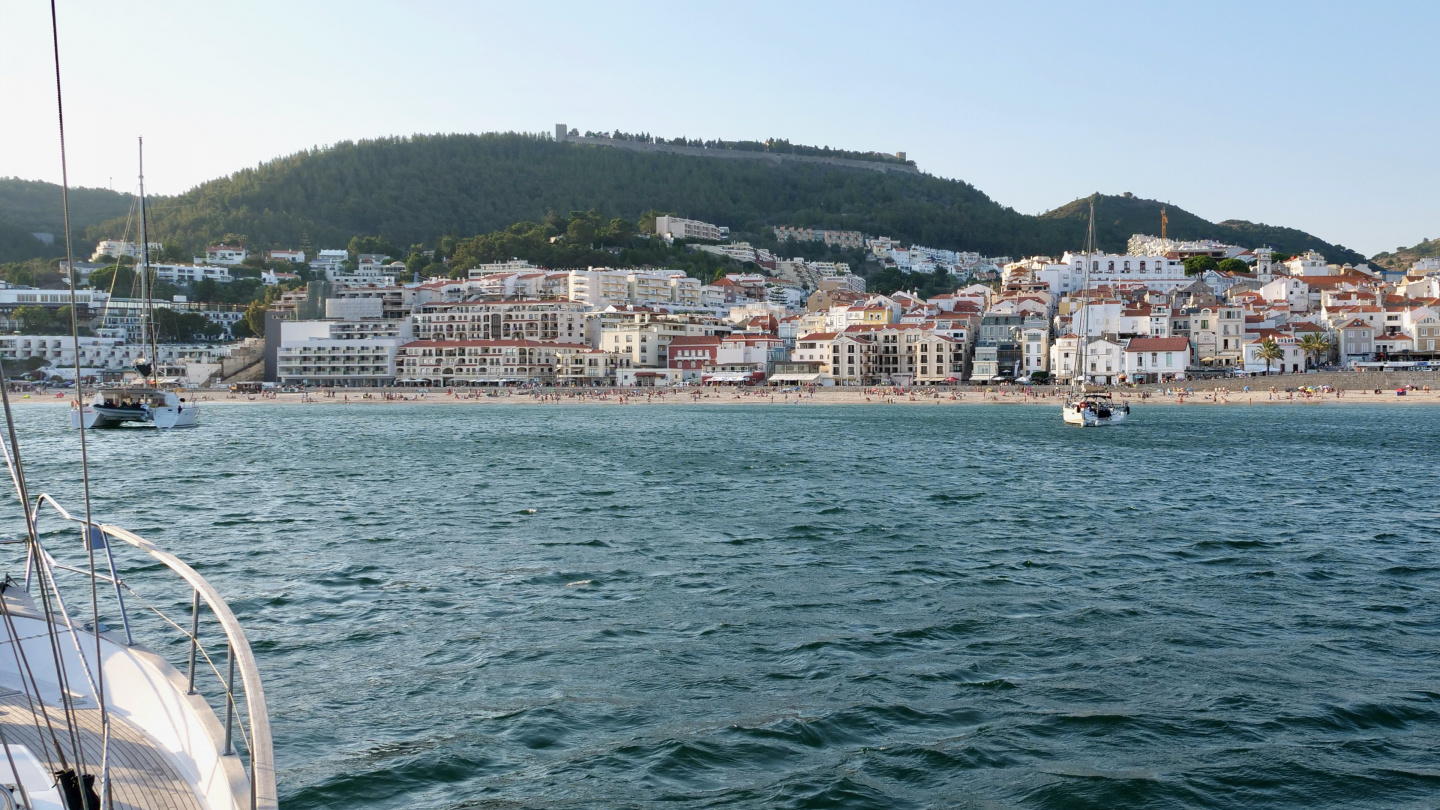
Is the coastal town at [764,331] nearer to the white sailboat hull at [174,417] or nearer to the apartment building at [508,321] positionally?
the apartment building at [508,321]

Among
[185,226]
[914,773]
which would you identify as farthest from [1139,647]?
[185,226]

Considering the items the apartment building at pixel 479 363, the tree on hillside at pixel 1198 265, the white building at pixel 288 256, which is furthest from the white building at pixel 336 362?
the tree on hillside at pixel 1198 265

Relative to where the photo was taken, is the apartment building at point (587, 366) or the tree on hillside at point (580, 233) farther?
the tree on hillside at point (580, 233)

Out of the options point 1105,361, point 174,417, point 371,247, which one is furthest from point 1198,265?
point 371,247

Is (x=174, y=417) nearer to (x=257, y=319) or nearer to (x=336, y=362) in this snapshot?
(x=336, y=362)

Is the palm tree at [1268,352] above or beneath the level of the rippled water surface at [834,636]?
above

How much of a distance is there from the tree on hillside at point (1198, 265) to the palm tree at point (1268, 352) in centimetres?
2891

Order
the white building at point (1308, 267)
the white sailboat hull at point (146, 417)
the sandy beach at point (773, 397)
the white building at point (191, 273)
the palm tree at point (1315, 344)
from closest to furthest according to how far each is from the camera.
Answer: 1. the white sailboat hull at point (146, 417)
2. the sandy beach at point (773, 397)
3. the palm tree at point (1315, 344)
4. the white building at point (1308, 267)
5. the white building at point (191, 273)

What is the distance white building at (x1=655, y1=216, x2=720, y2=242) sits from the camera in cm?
13650

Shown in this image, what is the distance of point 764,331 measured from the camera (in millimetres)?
87188

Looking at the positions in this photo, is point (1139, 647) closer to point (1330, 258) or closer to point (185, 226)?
point (185, 226)

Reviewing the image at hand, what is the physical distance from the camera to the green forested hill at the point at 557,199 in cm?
14238

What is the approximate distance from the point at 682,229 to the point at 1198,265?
2481 inches

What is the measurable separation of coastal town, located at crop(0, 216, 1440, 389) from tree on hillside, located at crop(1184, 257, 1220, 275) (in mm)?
288
